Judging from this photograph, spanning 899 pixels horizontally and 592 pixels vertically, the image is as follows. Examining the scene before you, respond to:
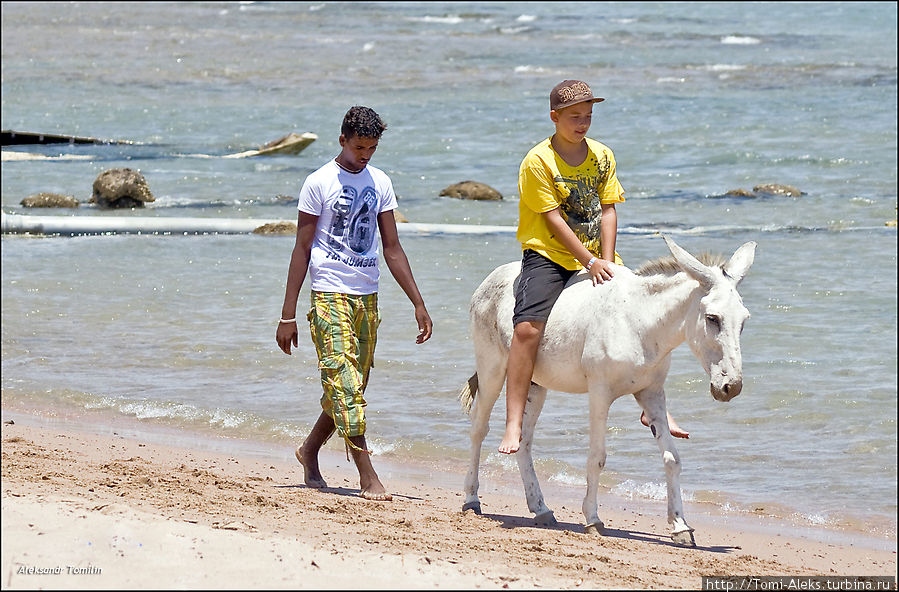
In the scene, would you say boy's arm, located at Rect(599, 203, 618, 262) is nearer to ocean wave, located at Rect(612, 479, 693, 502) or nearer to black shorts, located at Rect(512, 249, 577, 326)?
black shorts, located at Rect(512, 249, 577, 326)

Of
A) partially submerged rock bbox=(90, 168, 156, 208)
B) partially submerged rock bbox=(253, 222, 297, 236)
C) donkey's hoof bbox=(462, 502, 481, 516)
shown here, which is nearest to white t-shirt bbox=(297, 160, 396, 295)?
donkey's hoof bbox=(462, 502, 481, 516)

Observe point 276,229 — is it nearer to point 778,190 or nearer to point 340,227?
point 778,190

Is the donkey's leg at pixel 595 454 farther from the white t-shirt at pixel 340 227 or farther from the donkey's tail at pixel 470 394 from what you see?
the white t-shirt at pixel 340 227

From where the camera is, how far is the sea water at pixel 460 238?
8914 millimetres

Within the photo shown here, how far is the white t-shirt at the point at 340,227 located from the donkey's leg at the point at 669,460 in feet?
5.40

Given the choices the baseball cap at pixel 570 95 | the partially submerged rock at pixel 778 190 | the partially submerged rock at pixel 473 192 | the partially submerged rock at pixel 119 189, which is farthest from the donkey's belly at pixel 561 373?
the partially submerged rock at pixel 778 190

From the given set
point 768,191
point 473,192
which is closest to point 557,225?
point 473,192

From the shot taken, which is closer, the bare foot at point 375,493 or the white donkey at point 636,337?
the white donkey at point 636,337

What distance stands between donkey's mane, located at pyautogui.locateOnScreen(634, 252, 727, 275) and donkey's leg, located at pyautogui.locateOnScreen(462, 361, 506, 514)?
99 cm

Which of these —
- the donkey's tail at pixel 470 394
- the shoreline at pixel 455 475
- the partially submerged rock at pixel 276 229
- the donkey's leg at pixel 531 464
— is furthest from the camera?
the partially submerged rock at pixel 276 229

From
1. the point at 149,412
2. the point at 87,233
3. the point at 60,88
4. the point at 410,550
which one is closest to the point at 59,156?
the point at 87,233

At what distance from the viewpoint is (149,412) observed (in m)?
9.23

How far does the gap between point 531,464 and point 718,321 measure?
156cm

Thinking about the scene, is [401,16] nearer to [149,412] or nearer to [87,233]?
[87,233]
